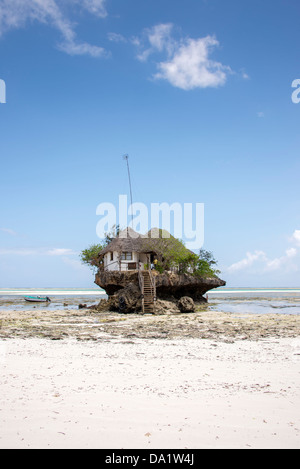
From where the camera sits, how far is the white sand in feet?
15.1

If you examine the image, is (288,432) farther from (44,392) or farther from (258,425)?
(44,392)

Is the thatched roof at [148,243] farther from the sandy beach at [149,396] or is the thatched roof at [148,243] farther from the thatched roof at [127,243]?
the sandy beach at [149,396]

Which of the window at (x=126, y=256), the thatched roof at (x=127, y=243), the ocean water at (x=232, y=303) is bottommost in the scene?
the ocean water at (x=232, y=303)

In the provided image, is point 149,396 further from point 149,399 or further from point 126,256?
point 126,256

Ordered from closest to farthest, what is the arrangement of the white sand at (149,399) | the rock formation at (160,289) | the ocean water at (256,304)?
1. the white sand at (149,399)
2. the rock formation at (160,289)
3. the ocean water at (256,304)

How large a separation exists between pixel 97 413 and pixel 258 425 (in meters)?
2.39

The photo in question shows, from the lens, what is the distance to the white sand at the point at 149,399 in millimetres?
4594

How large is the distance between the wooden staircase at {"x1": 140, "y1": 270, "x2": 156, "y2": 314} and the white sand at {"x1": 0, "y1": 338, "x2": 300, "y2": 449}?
1862cm

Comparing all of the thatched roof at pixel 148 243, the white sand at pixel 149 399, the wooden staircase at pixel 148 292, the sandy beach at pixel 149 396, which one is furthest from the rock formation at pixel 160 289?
the white sand at pixel 149 399

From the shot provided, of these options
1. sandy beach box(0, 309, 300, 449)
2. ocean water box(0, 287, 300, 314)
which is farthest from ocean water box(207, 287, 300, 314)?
sandy beach box(0, 309, 300, 449)

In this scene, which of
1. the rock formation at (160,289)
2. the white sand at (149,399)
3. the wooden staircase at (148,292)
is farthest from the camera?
the rock formation at (160,289)

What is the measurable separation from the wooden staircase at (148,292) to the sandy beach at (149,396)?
58.4 feet

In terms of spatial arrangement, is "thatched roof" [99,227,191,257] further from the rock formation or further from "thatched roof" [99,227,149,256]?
the rock formation
